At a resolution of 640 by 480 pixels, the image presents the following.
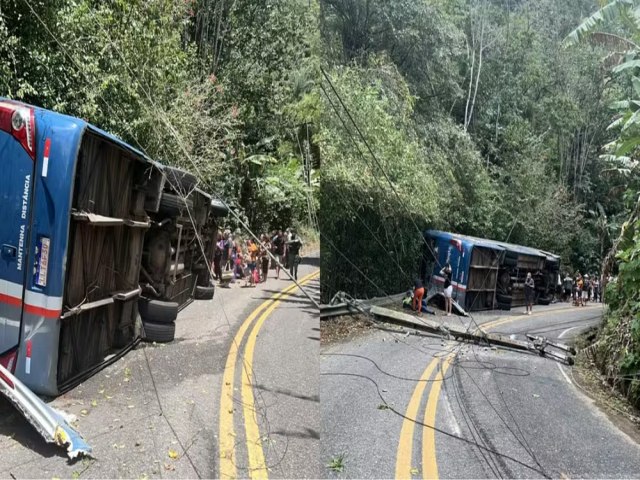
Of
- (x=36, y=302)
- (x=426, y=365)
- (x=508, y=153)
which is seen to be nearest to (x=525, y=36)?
(x=508, y=153)

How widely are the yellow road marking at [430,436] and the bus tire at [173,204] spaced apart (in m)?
1.07

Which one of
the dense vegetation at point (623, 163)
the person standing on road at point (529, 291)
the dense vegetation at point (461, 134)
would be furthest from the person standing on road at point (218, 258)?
the dense vegetation at point (623, 163)

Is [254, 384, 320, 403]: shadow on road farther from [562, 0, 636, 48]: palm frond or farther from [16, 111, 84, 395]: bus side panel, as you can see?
[562, 0, 636, 48]: palm frond

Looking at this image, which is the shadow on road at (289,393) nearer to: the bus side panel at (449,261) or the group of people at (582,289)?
the bus side panel at (449,261)

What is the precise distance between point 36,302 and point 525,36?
1.95 m

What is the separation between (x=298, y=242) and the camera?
73.8 inches

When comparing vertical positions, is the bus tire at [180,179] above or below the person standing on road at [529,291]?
above

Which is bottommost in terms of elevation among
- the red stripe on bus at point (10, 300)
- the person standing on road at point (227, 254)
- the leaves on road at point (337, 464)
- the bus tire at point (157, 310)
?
→ the leaves on road at point (337, 464)

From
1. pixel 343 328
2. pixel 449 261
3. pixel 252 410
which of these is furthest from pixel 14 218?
pixel 449 261

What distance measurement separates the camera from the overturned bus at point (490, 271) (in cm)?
192

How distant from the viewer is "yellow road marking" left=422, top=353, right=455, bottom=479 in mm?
1776

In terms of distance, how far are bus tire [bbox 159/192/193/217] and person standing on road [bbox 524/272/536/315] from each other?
125 cm

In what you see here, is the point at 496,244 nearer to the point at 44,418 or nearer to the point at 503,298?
the point at 503,298

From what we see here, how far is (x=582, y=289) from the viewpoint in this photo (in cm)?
203
